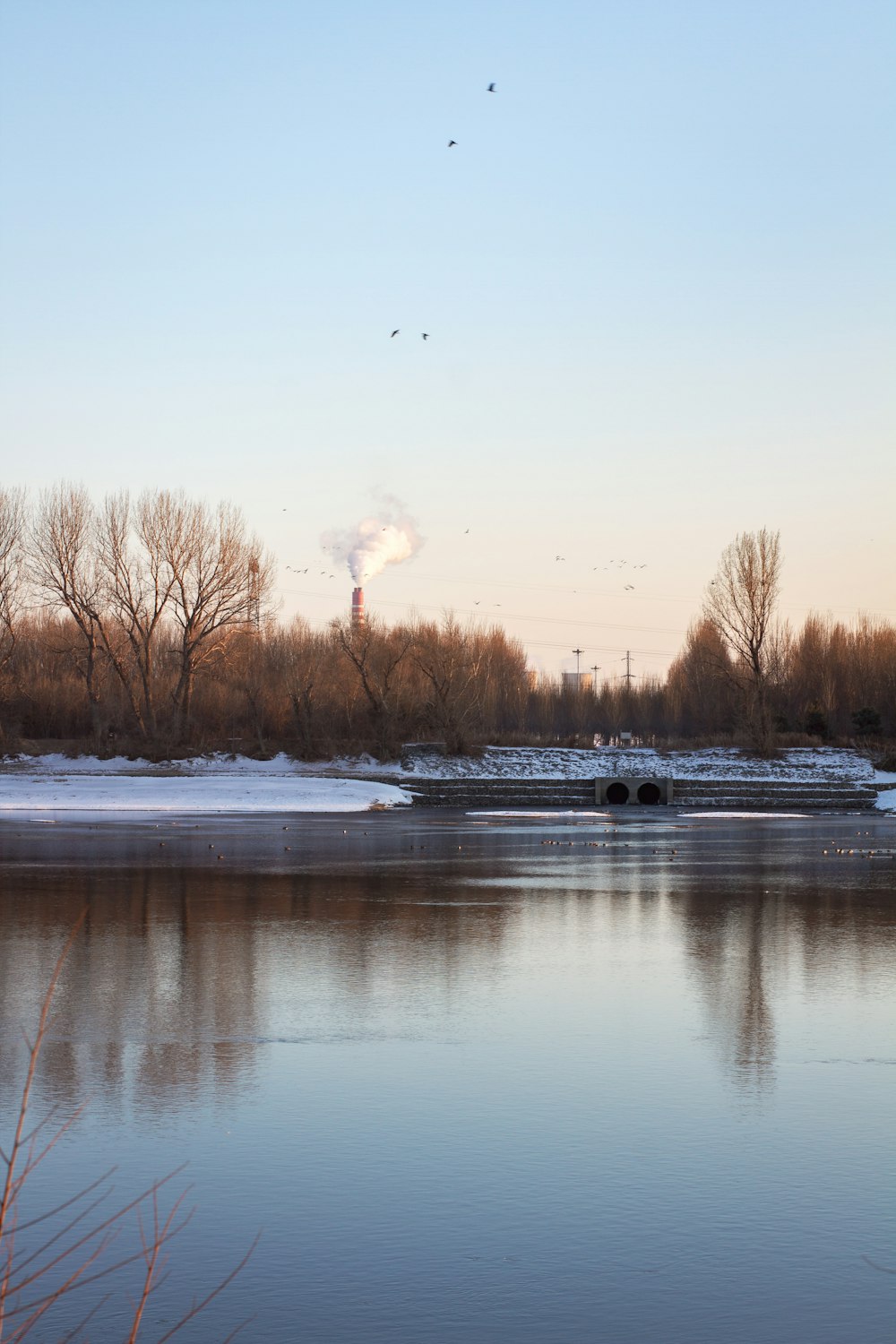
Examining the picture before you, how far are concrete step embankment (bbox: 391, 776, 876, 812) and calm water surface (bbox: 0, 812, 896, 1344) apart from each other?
31567 millimetres

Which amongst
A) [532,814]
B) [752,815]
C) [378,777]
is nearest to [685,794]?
[752,815]

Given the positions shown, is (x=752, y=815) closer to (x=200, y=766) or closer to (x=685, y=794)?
(x=685, y=794)

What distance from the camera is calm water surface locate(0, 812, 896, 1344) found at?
15.0 feet

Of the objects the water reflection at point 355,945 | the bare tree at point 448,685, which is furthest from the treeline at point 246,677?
the water reflection at point 355,945

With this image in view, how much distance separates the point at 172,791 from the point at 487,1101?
3627 centimetres

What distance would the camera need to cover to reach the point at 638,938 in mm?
13445

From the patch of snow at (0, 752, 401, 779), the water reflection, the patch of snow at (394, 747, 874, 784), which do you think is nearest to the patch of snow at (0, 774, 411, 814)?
the patch of snow at (0, 752, 401, 779)

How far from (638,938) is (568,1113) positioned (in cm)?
669

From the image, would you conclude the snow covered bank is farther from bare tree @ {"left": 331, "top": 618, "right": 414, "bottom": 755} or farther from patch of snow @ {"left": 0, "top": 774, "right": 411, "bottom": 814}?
bare tree @ {"left": 331, "top": 618, "right": 414, "bottom": 755}

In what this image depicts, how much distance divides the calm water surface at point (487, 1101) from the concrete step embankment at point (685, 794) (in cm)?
3157

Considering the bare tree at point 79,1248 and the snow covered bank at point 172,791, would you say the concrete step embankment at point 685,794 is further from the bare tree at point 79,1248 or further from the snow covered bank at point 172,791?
the bare tree at point 79,1248

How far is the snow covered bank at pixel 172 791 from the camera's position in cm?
3947

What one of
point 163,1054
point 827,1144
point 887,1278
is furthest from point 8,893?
point 887,1278

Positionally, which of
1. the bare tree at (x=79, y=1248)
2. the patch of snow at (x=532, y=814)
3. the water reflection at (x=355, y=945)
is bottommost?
the patch of snow at (x=532, y=814)
